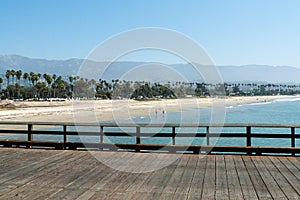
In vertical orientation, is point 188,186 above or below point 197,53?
below

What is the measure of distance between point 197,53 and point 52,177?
3.65 meters

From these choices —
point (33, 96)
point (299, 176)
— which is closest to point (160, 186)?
point (299, 176)

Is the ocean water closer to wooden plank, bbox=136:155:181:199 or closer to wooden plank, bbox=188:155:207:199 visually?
wooden plank, bbox=188:155:207:199

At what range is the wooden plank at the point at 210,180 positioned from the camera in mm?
5141

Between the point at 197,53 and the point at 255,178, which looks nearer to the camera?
the point at 255,178

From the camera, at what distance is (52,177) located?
20.4 ft

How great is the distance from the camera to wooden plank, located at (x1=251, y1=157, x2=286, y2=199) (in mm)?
5102

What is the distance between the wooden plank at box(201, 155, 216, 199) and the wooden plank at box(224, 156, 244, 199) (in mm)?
241

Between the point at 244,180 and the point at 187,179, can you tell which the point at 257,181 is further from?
the point at 187,179

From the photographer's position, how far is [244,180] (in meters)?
5.93

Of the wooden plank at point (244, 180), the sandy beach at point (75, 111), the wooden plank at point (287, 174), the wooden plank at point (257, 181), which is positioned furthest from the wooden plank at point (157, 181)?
the sandy beach at point (75, 111)

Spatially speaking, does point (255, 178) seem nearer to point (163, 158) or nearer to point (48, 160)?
point (163, 158)

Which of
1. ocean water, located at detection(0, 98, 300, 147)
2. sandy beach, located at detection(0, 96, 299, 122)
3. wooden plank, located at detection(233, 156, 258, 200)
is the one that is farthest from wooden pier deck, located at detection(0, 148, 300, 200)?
sandy beach, located at detection(0, 96, 299, 122)

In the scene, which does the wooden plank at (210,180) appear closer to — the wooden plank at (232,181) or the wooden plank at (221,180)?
the wooden plank at (221,180)
